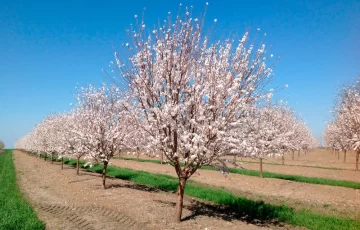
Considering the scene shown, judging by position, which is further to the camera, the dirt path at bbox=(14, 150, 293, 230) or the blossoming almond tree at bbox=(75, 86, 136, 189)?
the blossoming almond tree at bbox=(75, 86, 136, 189)

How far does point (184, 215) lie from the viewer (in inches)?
559

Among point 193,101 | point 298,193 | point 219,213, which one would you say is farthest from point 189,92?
point 298,193


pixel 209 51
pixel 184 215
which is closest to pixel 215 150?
pixel 209 51

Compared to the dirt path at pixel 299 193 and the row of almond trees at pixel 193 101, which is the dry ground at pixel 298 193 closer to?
the dirt path at pixel 299 193

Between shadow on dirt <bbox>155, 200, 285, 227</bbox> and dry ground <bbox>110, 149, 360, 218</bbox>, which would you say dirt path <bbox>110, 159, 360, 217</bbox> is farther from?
shadow on dirt <bbox>155, 200, 285, 227</bbox>

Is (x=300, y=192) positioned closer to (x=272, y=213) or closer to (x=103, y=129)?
(x=272, y=213)

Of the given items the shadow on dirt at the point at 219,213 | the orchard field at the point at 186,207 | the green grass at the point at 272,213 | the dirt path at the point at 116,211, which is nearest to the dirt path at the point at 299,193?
the orchard field at the point at 186,207

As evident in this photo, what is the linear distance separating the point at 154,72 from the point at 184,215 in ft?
23.3

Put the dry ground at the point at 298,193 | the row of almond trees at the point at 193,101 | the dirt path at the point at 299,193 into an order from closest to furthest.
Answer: the row of almond trees at the point at 193,101 < the dry ground at the point at 298,193 < the dirt path at the point at 299,193

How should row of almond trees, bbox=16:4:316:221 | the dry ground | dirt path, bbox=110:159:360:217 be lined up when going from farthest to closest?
dirt path, bbox=110:159:360:217 → the dry ground → row of almond trees, bbox=16:4:316:221

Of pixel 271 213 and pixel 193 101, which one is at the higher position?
pixel 193 101

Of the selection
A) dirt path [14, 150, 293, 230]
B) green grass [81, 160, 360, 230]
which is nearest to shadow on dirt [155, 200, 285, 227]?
dirt path [14, 150, 293, 230]

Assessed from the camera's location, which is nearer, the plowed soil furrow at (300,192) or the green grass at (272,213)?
the green grass at (272,213)

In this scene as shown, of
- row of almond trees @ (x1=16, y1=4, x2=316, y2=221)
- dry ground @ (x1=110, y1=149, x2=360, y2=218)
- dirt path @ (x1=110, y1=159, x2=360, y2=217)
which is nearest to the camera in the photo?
row of almond trees @ (x1=16, y1=4, x2=316, y2=221)
